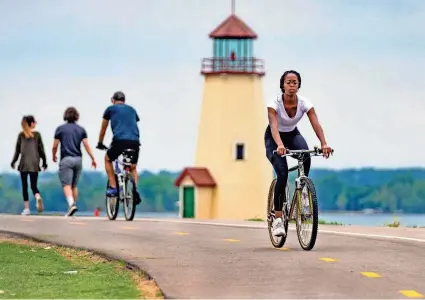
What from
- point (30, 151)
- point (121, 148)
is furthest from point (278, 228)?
point (30, 151)

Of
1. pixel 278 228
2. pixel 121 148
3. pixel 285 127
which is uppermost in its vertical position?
pixel 285 127

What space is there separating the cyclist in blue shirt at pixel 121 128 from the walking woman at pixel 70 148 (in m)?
1.92

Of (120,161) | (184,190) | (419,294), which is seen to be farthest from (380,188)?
(419,294)

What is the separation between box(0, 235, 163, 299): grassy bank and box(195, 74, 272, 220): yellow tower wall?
54276 millimetres

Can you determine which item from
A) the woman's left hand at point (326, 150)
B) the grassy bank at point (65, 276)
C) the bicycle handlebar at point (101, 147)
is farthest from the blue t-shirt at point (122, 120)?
the woman's left hand at point (326, 150)

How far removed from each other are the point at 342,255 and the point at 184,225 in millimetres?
7727

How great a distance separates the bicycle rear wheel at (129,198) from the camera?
25.0 meters

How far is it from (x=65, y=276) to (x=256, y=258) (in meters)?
2.20

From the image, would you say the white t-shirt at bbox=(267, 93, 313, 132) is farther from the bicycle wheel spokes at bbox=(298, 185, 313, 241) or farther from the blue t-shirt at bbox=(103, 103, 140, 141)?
the blue t-shirt at bbox=(103, 103, 140, 141)

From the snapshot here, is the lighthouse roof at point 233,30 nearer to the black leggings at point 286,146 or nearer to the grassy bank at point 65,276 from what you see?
the grassy bank at point 65,276

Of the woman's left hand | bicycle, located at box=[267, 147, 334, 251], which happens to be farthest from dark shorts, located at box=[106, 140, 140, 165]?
the woman's left hand

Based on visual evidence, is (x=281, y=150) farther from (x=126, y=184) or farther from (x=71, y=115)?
(x=71, y=115)

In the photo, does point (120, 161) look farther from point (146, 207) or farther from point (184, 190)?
point (146, 207)

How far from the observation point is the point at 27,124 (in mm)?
29000
